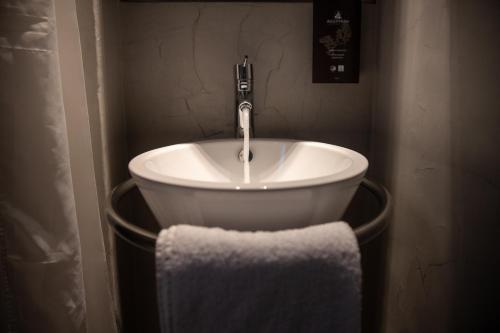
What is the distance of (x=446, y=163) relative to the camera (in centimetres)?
72

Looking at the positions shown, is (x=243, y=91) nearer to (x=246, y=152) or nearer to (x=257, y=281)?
(x=246, y=152)

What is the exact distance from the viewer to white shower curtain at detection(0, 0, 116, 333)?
43 cm

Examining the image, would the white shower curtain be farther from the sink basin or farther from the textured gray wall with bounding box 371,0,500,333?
the textured gray wall with bounding box 371,0,500,333

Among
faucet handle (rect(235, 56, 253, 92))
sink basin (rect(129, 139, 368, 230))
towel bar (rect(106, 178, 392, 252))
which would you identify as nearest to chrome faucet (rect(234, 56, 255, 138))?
faucet handle (rect(235, 56, 253, 92))

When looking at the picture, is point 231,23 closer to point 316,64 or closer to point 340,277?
point 316,64

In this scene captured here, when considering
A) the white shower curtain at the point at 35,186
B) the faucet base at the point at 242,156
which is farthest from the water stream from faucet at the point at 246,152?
the white shower curtain at the point at 35,186

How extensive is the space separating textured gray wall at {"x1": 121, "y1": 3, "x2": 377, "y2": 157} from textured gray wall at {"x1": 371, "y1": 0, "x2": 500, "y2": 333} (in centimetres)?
15

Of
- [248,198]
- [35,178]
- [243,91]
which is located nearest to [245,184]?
[248,198]

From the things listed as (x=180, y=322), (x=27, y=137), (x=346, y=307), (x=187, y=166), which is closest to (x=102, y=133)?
(x=187, y=166)

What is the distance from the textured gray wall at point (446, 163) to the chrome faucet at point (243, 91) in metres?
0.32

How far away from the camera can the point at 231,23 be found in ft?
2.97

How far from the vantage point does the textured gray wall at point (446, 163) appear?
2.20 feet

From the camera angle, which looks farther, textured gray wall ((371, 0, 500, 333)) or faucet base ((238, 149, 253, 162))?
faucet base ((238, 149, 253, 162))

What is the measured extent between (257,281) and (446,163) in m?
0.49
